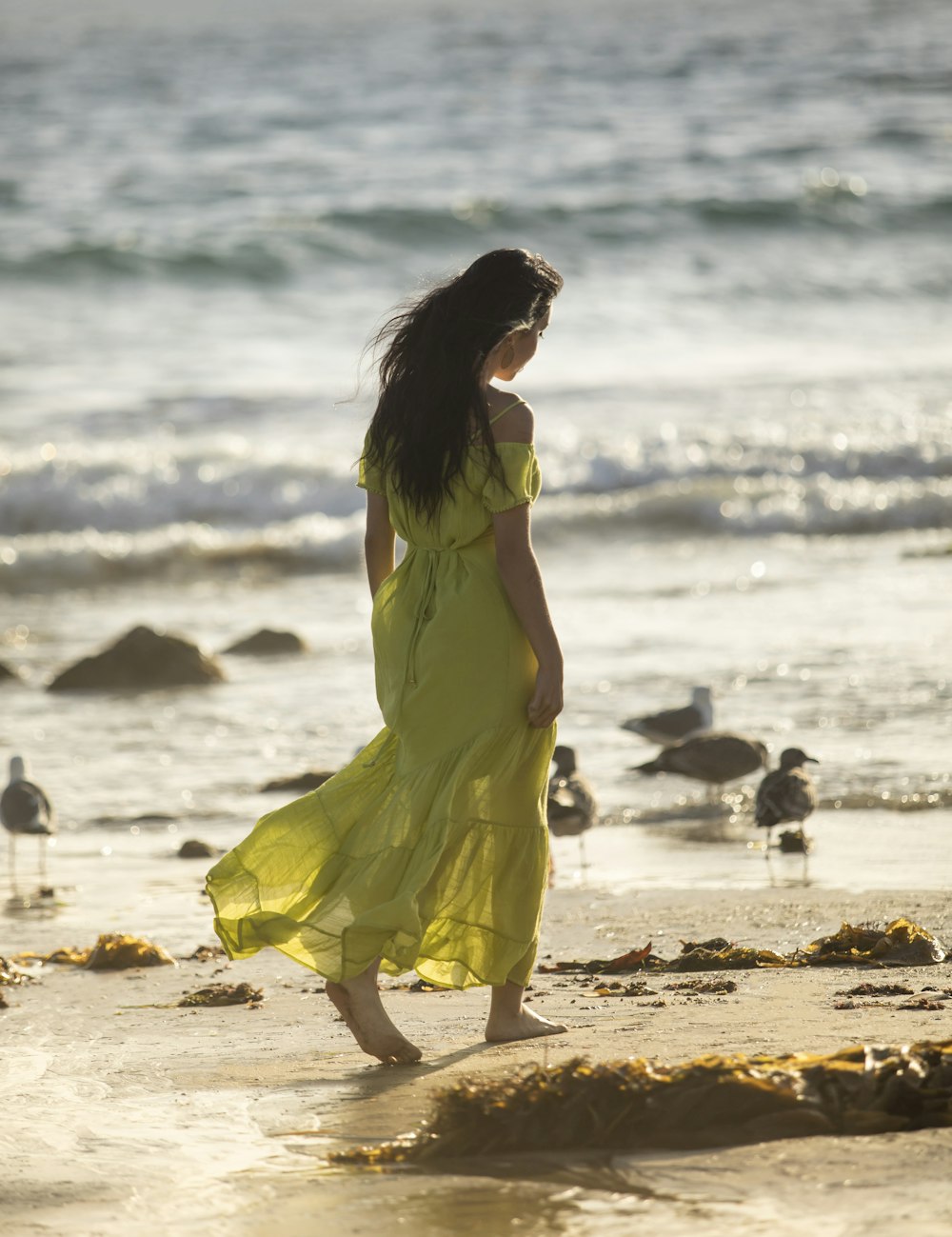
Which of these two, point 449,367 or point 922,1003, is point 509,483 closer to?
point 449,367

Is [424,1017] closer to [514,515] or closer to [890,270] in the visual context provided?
[514,515]

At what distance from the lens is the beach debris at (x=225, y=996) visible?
486 centimetres

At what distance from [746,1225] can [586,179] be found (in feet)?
100

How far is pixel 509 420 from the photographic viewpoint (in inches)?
163

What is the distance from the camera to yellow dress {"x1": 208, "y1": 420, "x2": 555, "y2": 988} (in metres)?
4.13

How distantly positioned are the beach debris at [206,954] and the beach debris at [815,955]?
110 cm

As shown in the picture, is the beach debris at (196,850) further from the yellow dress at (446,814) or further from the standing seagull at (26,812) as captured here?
the yellow dress at (446,814)

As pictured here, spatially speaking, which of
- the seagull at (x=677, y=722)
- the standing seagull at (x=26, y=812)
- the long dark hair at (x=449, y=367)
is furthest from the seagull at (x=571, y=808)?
the long dark hair at (x=449, y=367)

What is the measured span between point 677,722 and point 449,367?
4.14 m

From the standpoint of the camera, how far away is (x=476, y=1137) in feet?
11.1

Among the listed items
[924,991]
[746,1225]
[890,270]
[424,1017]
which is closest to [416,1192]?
[746,1225]

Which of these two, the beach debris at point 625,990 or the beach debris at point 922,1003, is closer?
the beach debris at point 922,1003

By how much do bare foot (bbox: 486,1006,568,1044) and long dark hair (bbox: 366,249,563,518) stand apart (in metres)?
1.27

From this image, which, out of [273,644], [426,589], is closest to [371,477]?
[426,589]
